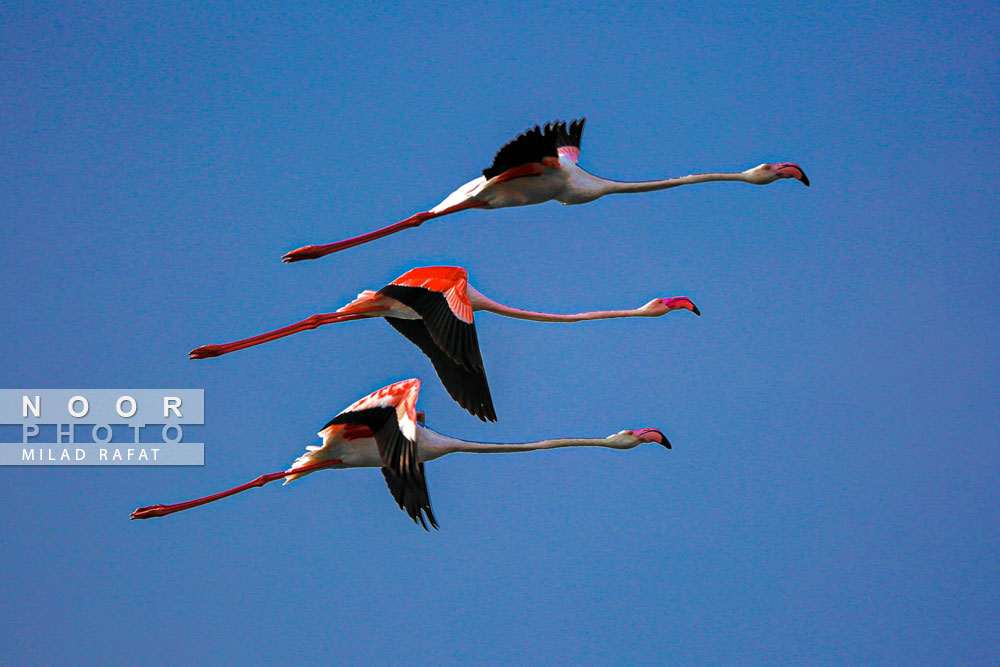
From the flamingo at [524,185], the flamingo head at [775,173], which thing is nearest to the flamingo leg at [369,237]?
the flamingo at [524,185]

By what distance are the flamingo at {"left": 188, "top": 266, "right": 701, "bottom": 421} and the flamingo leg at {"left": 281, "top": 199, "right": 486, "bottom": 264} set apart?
620mm

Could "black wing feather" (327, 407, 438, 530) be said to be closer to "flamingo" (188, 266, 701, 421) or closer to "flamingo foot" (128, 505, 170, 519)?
"flamingo" (188, 266, 701, 421)

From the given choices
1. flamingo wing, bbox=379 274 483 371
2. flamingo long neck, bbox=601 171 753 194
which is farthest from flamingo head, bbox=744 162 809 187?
flamingo wing, bbox=379 274 483 371

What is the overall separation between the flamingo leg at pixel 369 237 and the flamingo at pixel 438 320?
0.62 meters

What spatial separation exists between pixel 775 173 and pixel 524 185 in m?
3.44

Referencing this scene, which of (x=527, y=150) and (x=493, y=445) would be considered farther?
(x=493, y=445)

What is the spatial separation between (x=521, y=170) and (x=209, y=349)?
411 cm

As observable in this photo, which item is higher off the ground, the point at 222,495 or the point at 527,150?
the point at 527,150

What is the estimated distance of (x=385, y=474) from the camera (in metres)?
18.8

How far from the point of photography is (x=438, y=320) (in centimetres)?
1805

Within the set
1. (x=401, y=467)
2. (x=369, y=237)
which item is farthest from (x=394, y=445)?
(x=369, y=237)

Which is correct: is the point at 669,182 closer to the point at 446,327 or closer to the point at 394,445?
the point at 446,327

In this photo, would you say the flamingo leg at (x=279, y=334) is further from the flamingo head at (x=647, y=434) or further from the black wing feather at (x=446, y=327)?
the flamingo head at (x=647, y=434)

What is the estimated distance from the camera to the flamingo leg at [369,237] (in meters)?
19.2
